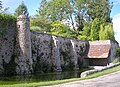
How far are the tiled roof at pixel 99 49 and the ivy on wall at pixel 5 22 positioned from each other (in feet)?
73.2

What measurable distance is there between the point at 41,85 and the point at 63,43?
109 ft

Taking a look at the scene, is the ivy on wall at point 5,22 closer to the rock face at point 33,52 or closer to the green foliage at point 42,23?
the rock face at point 33,52

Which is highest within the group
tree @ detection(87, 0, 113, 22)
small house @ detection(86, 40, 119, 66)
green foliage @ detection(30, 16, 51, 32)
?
tree @ detection(87, 0, 113, 22)

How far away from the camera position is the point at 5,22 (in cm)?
3825

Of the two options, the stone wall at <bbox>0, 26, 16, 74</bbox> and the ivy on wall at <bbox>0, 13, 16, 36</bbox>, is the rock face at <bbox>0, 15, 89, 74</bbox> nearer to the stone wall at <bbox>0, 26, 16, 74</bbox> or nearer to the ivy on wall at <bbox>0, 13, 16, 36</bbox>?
the stone wall at <bbox>0, 26, 16, 74</bbox>

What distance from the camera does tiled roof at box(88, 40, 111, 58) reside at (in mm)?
57019

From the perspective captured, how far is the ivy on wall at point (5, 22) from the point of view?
37.7m

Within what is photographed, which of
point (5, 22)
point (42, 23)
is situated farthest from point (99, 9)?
point (5, 22)

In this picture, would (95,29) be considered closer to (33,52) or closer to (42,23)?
(42,23)

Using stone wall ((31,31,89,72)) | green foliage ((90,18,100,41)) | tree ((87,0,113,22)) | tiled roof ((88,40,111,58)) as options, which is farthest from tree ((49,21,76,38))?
stone wall ((31,31,89,72))

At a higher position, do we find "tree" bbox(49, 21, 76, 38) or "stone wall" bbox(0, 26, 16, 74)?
"tree" bbox(49, 21, 76, 38)

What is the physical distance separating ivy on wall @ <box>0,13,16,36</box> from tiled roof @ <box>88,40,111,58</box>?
2233cm

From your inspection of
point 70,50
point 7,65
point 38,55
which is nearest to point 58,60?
point 38,55

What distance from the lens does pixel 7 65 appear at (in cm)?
3781
